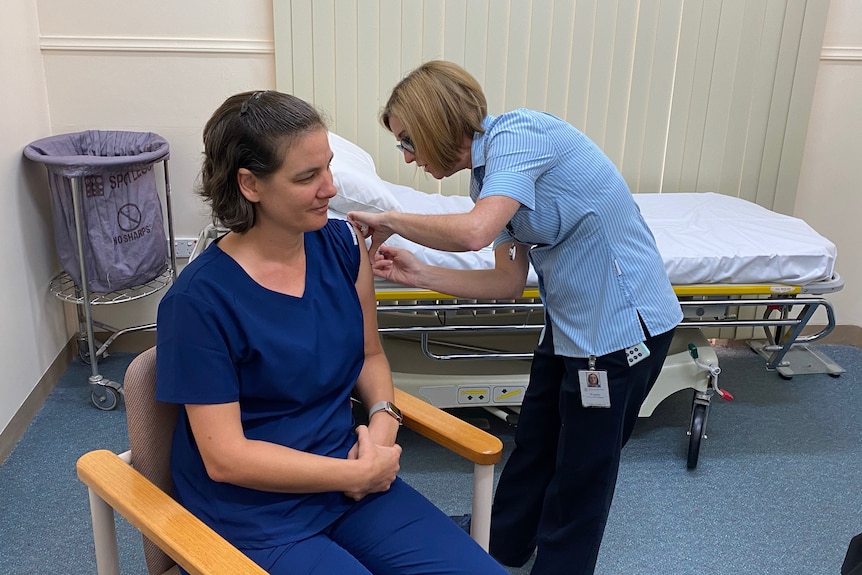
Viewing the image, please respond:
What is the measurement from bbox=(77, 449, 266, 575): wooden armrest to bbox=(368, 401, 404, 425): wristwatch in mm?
408

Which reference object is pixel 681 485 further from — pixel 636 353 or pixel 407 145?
pixel 407 145

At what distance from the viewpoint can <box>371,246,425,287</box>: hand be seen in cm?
186

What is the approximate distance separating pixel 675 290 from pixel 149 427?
161cm

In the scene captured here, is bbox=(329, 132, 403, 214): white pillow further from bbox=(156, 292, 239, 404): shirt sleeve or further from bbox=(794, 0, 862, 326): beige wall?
bbox=(794, 0, 862, 326): beige wall

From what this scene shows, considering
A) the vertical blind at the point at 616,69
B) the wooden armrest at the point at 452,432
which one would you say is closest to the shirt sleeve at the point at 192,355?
the wooden armrest at the point at 452,432

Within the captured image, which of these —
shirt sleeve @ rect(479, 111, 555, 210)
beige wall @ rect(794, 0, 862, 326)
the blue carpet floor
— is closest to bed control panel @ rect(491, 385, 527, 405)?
the blue carpet floor

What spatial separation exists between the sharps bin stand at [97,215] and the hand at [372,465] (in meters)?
1.54

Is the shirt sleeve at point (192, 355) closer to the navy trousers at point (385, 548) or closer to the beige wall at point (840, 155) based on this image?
the navy trousers at point (385, 548)

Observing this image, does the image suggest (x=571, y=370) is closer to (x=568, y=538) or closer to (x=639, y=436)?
(x=568, y=538)

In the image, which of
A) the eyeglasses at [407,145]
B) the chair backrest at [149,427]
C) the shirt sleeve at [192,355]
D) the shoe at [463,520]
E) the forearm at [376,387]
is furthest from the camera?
the shoe at [463,520]

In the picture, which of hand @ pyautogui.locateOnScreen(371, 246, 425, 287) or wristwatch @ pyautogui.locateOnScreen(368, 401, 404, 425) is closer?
wristwatch @ pyautogui.locateOnScreen(368, 401, 404, 425)

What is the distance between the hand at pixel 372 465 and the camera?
1396 mm

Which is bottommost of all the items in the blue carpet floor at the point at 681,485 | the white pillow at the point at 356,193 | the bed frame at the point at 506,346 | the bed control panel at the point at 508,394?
the blue carpet floor at the point at 681,485

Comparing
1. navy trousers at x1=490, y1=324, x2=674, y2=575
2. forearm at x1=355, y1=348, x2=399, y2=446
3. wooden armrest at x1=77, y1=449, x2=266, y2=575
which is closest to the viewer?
wooden armrest at x1=77, y1=449, x2=266, y2=575
